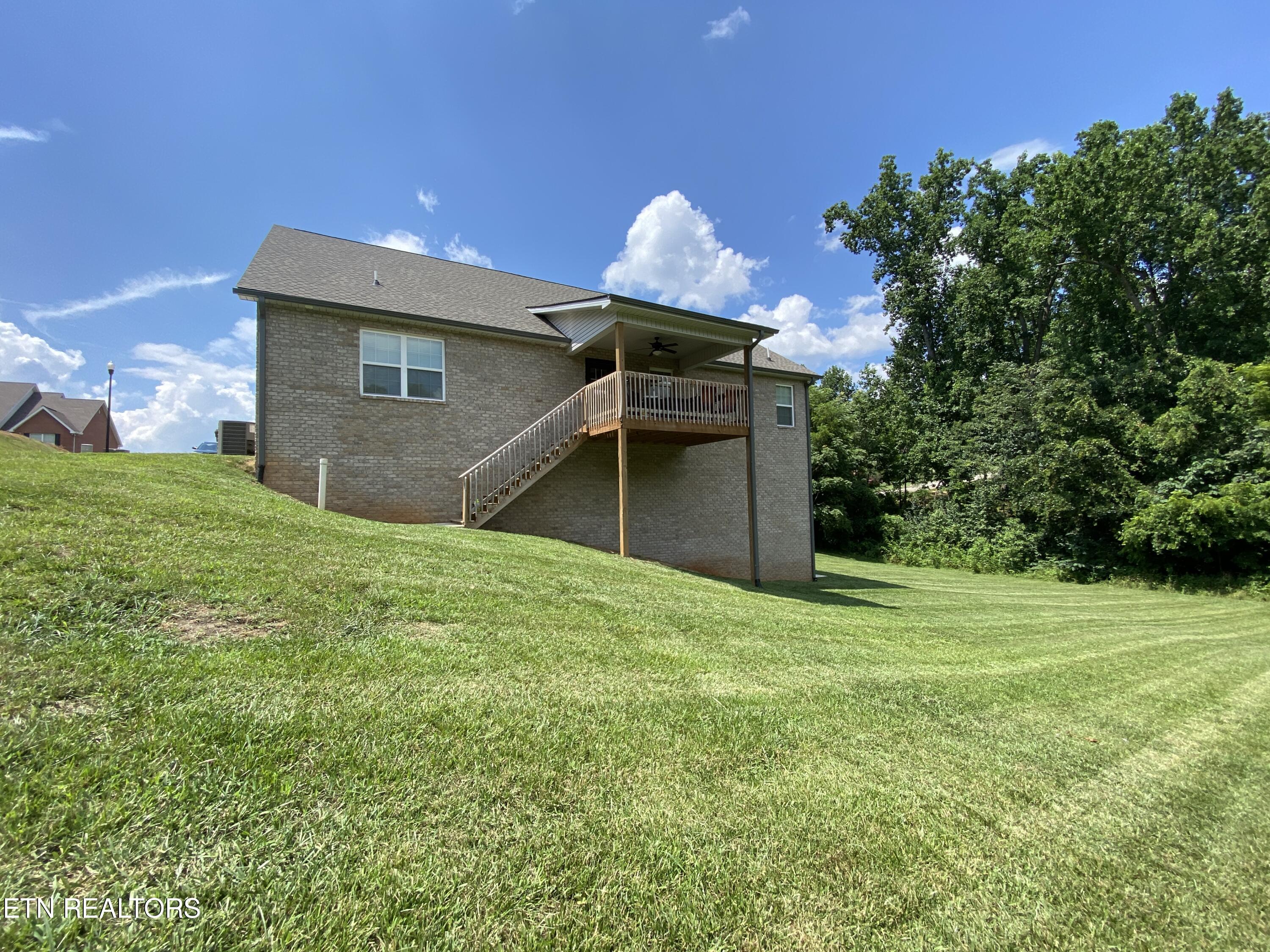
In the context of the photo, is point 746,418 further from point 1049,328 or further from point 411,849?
point 1049,328

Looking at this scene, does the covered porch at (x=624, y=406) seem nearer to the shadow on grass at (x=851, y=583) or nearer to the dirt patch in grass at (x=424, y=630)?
the shadow on grass at (x=851, y=583)

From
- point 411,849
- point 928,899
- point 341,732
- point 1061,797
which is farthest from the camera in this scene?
point 1061,797

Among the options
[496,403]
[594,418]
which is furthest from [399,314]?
[594,418]

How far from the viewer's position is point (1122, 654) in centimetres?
724

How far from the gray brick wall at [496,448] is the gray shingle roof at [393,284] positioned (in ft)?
1.18

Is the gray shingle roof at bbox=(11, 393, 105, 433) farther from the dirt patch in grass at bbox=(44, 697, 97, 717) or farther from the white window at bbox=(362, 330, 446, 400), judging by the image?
the dirt patch in grass at bbox=(44, 697, 97, 717)

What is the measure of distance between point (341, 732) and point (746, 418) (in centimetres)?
1088

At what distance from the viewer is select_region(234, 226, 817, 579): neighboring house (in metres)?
10.0

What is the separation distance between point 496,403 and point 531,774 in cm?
1015

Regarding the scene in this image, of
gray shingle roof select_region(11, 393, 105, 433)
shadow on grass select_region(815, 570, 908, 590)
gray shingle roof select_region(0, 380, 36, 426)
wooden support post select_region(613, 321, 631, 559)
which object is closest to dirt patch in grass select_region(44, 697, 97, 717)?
wooden support post select_region(613, 321, 631, 559)

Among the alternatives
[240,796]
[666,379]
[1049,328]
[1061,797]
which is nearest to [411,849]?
[240,796]

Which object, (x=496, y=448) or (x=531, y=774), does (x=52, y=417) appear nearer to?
(x=496, y=448)

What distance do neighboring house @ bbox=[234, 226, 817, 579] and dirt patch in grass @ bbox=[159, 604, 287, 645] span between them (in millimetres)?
6978

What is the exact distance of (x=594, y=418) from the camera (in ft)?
38.2
